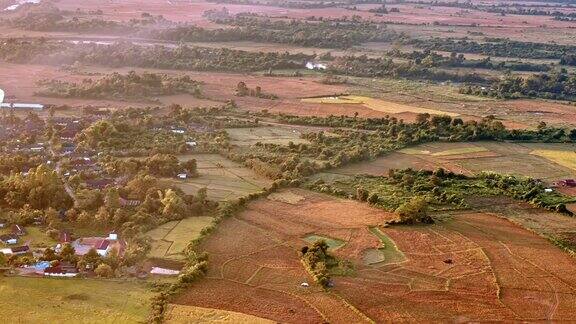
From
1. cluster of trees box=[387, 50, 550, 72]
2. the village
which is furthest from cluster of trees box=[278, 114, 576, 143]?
cluster of trees box=[387, 50, 550, 72]

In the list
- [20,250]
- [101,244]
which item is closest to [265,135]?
[101,244]

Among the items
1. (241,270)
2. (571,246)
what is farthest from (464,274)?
(241,270)

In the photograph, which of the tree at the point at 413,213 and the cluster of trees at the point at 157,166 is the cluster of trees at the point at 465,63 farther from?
the tree at the point at 413,213

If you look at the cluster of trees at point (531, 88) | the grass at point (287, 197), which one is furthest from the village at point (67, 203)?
the cluster of trees at point (531, 88)

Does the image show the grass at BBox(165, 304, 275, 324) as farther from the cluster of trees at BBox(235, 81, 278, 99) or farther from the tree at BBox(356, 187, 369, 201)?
the cluster of trees at BBox(235, 81, 278, 99)

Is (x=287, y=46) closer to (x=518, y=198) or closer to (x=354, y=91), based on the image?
(x=354, y=91)
